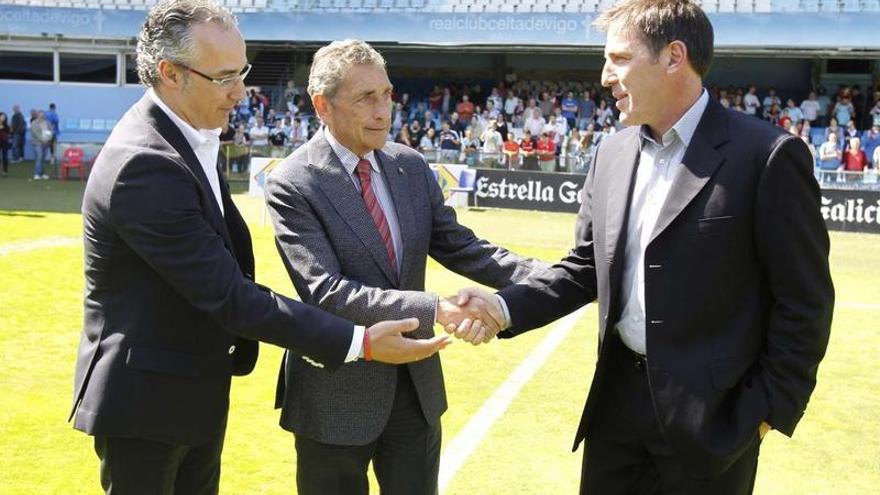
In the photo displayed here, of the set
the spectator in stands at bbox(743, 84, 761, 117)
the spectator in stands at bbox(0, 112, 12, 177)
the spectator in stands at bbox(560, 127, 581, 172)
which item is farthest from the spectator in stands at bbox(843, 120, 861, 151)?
the spectator in stands at bbox(0, 112, 12, 177)

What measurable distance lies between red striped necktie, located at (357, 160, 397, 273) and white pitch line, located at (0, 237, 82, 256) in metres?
11.2

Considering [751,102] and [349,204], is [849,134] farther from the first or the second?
Answer: [349,204]

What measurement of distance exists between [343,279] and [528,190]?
18.8 metres

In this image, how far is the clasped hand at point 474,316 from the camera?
12.6 feet

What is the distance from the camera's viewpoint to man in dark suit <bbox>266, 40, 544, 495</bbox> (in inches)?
140

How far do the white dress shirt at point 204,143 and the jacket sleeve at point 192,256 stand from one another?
220 millimetres

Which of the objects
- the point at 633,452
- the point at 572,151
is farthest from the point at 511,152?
the point at 633,452

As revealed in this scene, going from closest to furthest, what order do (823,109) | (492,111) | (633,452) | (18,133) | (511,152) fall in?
1. (633,452)
2. (511,152)
3. (823,109)
4. (492,111)
5. (18,133)

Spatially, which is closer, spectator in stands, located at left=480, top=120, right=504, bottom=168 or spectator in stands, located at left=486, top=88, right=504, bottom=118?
spectator in stands, located at left=480, top=120, right=504, bottom=168

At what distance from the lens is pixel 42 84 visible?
35156 millimetres

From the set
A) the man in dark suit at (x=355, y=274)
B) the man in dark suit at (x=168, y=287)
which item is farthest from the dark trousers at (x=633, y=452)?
the man in dark suit at (x=168, y=287)

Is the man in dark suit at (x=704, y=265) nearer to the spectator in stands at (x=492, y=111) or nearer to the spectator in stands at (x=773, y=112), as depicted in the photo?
the spectator in stands at (x=773, y=112)

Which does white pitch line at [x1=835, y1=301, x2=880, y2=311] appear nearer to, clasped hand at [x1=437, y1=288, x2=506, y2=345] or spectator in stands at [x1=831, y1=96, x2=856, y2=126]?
clasped hand at [x1=437, y1=288, x2=506, y2=345]

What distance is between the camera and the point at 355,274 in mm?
3621
